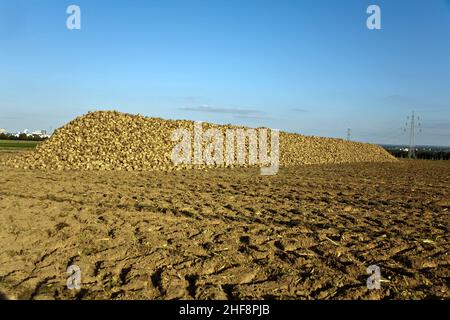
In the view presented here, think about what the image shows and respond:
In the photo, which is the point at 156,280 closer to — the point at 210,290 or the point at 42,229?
the point at 210,290

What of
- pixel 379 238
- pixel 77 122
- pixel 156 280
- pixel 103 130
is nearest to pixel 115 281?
pixel 156 280

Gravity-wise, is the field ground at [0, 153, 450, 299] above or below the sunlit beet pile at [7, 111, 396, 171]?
below

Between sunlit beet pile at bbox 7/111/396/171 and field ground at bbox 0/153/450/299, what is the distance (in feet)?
26.6

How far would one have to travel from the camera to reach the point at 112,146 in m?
19.8

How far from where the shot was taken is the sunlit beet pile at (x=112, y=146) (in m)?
18.0

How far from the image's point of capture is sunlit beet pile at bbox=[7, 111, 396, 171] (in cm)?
1805

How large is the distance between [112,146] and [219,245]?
51.1 ft

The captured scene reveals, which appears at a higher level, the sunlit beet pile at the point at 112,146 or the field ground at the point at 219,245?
A: the sunlit beet pile at the point at 112,146

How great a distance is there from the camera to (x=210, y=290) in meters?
4.09

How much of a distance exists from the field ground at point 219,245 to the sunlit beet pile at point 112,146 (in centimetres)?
810

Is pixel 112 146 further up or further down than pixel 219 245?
further up

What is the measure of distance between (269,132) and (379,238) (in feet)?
88.1

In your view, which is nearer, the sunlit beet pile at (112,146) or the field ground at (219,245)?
the field ground at (219,245)

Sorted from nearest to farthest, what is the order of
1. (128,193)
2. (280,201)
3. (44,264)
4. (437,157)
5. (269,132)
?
(44,264), (280,201), (128,193), (269,132), (437,157)
